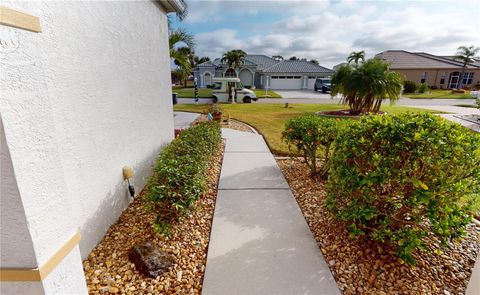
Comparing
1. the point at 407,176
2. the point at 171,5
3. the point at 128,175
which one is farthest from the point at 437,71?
the point at 128,175

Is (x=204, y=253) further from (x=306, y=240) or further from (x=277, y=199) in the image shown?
(x=277, y=199)

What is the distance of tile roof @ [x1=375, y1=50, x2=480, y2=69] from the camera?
36750mm

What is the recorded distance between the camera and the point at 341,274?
2436 millimetres

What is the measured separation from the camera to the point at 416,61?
1485 inches

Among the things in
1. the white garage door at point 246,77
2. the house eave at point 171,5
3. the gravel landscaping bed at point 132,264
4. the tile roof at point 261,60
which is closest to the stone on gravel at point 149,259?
the gravel landscaping bed at point 132,264

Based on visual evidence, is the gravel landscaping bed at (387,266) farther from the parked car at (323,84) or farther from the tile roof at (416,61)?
the tile roof at (416,61)

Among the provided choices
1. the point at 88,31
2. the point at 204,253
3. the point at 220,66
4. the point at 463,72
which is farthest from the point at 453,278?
the point at 463,72

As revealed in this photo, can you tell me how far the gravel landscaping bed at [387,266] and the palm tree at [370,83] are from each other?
9.84 meters

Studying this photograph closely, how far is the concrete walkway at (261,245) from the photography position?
229cm

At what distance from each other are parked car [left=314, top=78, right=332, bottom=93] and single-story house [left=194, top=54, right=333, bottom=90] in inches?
77.3

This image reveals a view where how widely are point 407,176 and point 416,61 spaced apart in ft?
154

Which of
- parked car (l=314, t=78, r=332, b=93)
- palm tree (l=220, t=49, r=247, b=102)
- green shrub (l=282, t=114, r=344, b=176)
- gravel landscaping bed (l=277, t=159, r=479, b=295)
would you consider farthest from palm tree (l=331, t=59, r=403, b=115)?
palm tree (l=220, t=49, r=247, b=102)

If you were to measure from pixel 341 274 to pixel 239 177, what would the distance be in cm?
270

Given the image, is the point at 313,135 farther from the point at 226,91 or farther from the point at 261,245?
the point at 226,91
